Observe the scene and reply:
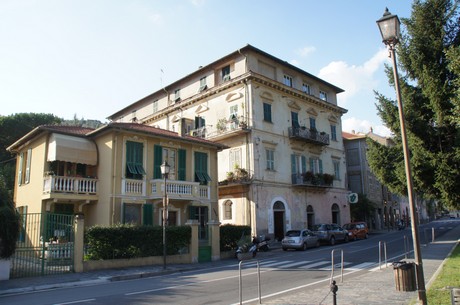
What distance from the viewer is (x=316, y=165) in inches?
1384

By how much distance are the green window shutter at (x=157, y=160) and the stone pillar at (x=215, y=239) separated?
4.73 m

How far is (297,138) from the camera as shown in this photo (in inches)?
1280

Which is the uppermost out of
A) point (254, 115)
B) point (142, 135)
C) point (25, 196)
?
point (254, 115)

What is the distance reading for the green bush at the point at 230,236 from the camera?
22188mm

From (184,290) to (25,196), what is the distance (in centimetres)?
1720

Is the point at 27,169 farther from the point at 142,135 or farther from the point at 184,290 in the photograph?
the point at 184,290

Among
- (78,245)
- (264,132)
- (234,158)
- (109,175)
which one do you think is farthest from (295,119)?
(78,245)

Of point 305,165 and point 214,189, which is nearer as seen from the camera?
point 214,189

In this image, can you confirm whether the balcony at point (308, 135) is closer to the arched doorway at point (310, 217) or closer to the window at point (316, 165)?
the window at point (316, 165)

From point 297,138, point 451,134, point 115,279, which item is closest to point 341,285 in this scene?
point 115,279

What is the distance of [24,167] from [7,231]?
13.4 metres

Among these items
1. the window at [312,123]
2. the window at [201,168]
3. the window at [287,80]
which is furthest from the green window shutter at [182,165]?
the window at [312,123]

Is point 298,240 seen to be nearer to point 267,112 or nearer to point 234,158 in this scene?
point 234,158

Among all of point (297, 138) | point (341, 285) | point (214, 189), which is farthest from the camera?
point (297, 138)
